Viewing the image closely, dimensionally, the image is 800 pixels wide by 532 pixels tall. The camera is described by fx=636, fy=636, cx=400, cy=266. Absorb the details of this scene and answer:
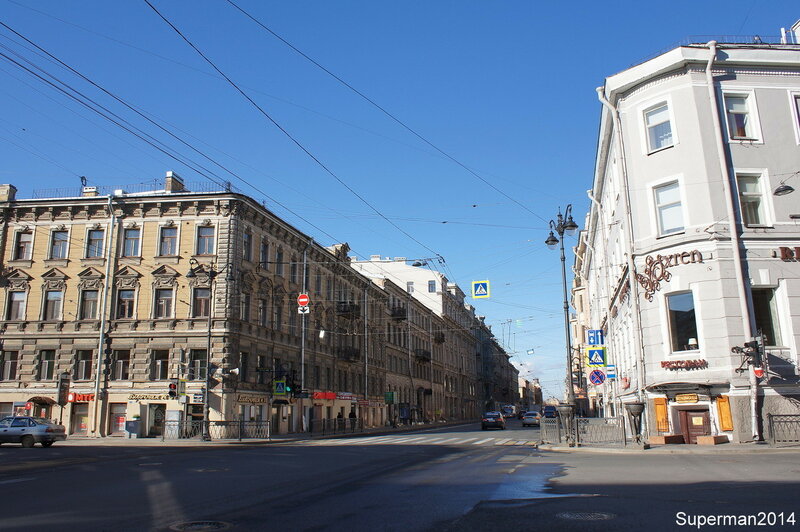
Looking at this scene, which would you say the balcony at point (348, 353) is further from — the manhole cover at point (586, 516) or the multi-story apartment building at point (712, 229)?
the manhole cover at point (586, 516)

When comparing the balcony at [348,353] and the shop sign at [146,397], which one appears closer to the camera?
the shop sign at [146,397]

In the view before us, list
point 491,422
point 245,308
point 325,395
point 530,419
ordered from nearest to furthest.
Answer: point 245,308 < point 325,395 < point 491,422 < point 530,419

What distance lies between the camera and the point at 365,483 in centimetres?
1231

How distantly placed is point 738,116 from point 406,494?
20.1m

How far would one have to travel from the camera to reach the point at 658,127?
23.9 m

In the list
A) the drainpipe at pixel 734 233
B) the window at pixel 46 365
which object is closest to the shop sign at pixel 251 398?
the window at pixel 46 365

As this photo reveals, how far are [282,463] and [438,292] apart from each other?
6599 centimetres

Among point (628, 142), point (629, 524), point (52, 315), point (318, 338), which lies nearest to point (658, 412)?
point (628, 142)

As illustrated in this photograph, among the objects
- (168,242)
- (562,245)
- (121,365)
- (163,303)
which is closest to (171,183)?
(168,242)

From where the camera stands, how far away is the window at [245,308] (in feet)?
123

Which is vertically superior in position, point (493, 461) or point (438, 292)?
point (438, 292)

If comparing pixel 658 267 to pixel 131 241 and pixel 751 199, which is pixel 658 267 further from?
pixel 131 241

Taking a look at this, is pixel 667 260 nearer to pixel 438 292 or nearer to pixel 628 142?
pixel 628 142

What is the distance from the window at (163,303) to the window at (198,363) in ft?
9.49
